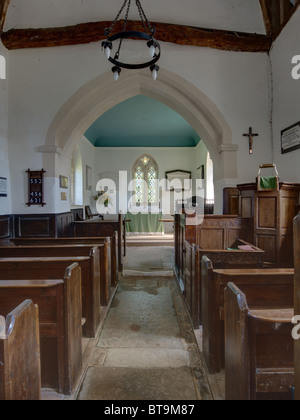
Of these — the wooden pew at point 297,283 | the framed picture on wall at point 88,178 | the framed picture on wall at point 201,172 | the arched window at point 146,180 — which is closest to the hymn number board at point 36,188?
the framed picture on wall at point 88,178

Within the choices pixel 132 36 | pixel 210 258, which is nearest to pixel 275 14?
pixel 132 36

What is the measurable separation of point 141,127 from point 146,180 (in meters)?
2.23

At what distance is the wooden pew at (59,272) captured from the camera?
7.56ft

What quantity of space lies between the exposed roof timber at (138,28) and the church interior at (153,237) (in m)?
0.02

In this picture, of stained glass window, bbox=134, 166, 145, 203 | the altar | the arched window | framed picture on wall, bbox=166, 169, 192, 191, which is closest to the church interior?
the altar

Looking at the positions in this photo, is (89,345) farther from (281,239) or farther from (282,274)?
(281,239)

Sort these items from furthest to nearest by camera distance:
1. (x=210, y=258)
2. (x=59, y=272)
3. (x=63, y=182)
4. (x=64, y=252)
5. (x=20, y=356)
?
1. (x=63, y=182)
2. (x=64, y=252)
3. (x=210, y=258)
4. (x=59, y=272)
5. (x=20, y=356)

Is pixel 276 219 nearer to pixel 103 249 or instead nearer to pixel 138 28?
pixel 103 249

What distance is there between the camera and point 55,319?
1704mm

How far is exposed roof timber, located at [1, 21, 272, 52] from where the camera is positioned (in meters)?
4.82

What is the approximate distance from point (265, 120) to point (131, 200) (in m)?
6.88

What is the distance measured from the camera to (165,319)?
2.84 m

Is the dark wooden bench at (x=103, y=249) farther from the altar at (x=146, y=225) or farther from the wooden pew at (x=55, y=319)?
the altar at (x=146, y=225)

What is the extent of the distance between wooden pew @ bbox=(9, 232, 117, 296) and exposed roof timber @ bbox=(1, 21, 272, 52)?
149 inches
